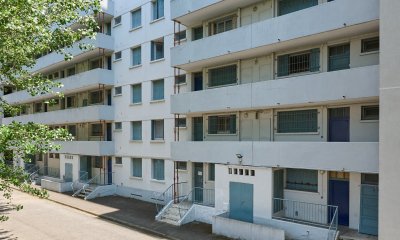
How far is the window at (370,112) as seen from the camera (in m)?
13.5

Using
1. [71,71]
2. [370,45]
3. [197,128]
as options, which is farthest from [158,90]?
[71,71]

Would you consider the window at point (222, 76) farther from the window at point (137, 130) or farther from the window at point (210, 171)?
the window at point (137, 130)

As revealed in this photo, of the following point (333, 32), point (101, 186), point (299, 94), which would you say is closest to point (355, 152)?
point (299, 94)

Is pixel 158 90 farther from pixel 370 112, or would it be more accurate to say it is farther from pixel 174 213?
pixel 370 112

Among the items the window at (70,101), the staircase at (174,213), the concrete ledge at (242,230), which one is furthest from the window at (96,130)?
the concrete ledge at (242,230)

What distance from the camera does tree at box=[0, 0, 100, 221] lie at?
27.3 ft

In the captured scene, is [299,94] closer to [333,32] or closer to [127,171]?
[333,32]

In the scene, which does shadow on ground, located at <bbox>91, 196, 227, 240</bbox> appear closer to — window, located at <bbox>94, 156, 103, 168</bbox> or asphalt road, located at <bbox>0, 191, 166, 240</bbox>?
asphalt road, located at <bbox>0, 191, 166, 240</bbox>

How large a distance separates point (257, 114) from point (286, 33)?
4479 mm

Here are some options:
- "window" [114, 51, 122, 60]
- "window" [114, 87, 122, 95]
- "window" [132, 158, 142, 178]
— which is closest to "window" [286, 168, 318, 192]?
"window" [132, 158, 142, 178]

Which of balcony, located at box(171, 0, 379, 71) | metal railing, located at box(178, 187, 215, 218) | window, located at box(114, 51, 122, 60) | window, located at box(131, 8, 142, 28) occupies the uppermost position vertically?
window, located at box(131, 8, 142, 28)

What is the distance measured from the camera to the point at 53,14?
9594 millimetres

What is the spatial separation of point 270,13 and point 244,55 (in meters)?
2.36

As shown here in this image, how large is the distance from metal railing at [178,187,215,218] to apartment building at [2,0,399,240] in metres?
0.08
